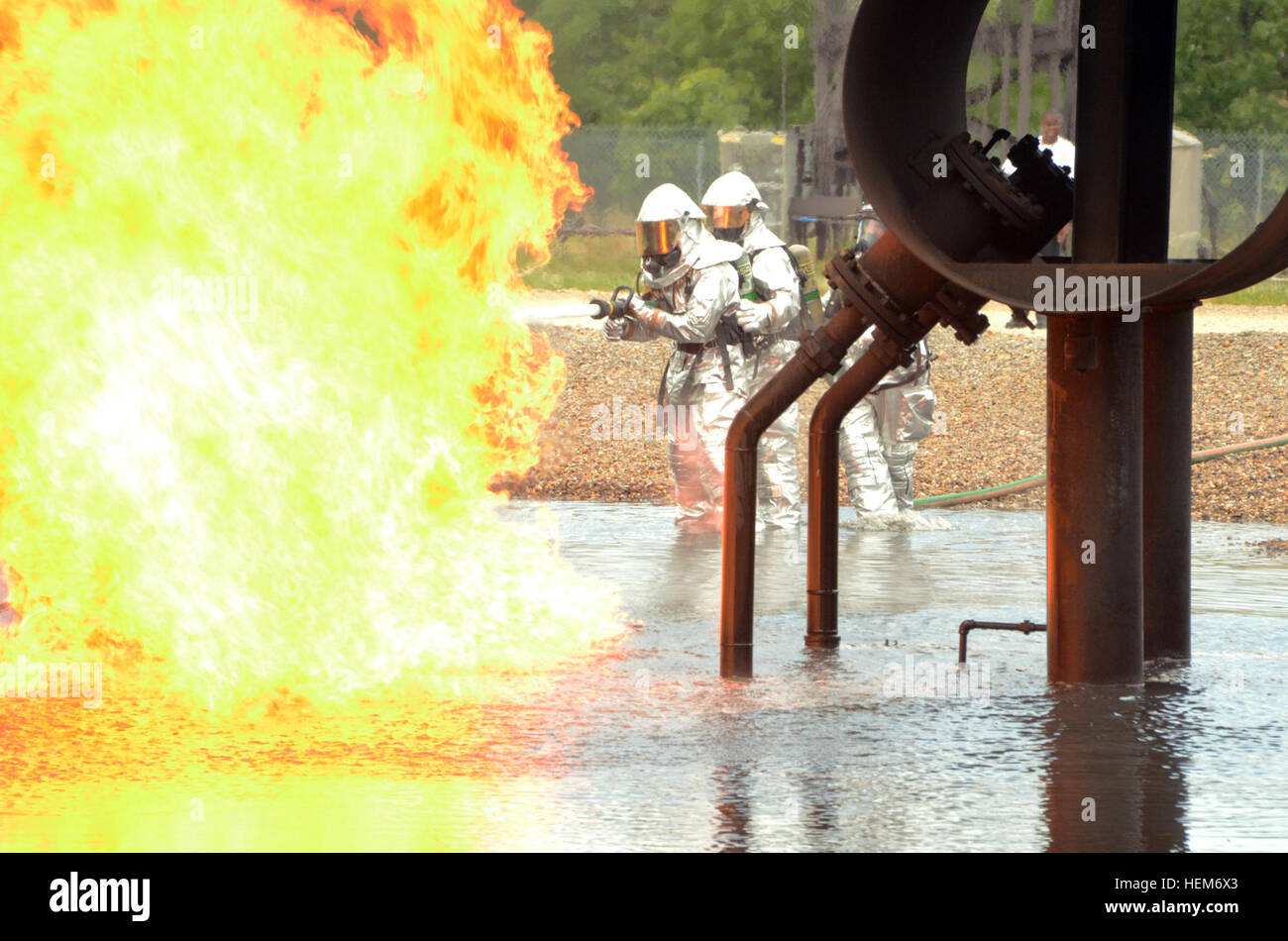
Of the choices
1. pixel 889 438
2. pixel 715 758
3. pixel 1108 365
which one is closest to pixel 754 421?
pixel 1108 365

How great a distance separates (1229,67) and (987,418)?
14.9m

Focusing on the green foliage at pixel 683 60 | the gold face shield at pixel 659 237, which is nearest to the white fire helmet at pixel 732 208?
the gold face shield at pixel 659 237

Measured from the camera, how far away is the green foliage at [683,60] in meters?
35.9

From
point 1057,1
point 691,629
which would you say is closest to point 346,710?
point 691,629

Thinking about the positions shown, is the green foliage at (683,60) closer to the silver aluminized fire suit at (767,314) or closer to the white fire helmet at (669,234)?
→ the silver aluminized fire suit at (767,314)

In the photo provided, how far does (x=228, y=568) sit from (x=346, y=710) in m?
0.89

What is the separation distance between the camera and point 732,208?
13.5 m

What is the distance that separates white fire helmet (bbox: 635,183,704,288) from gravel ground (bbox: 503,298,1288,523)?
1.27 meters

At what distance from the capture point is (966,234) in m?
Answer: 7.73

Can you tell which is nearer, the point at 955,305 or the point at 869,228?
the point at 955,305

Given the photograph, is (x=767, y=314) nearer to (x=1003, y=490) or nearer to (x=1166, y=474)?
(x=1003, y=490)

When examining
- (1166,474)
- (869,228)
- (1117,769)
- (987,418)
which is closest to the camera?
(1117,769)

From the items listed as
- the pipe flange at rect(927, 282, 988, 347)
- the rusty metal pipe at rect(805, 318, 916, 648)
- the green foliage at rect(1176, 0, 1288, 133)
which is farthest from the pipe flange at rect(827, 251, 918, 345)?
the green foliage at rect(1176, 0, 1288, 133)

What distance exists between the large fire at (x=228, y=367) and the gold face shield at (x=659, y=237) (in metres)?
4.28
